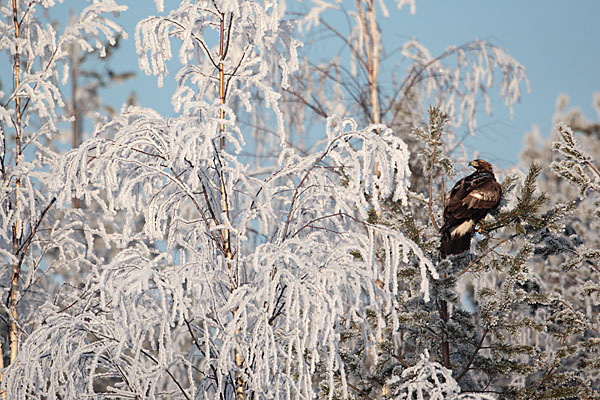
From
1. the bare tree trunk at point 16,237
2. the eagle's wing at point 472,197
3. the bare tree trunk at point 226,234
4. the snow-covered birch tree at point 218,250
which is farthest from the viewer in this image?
the bare tree trunk at point 16,237

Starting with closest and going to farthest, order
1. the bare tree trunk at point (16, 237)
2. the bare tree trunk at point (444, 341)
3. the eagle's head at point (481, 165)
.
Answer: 1. the bare tree trunk at point (444, 341)
2. the bare tree trunk at point (16, 237)
3. the eagle's head at point (481, 165)

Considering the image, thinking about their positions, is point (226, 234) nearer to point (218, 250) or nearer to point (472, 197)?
point (218, 250)

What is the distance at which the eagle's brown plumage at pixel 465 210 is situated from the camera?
4.55 m

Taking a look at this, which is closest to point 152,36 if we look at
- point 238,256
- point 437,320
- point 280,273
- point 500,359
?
point 238,256

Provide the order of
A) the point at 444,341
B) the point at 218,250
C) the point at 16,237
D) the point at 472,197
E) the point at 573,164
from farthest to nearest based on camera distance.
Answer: the point at 16,237 < the point at 573,164 < the point at 444,341 < the point at 472,197 < the point at 218,250

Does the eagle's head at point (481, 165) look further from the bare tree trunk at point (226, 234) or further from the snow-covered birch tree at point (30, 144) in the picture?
the snow-covered birch tree at point (30, 144)

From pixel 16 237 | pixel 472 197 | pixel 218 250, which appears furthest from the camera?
pixel 16 237

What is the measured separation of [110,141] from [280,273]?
128 centimetres

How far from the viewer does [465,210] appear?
453 cm

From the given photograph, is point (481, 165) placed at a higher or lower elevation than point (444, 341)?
higher

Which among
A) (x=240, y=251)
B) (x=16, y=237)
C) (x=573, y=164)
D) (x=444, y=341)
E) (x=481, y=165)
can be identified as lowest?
(x=444, y=341)

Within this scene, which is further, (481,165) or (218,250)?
(481,165)

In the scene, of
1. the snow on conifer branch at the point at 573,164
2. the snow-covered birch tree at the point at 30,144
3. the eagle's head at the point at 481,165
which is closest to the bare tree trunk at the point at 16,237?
the snow-covered birch tree at the point at 30,144

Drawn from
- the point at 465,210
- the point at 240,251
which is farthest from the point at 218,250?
the point at 465,210
